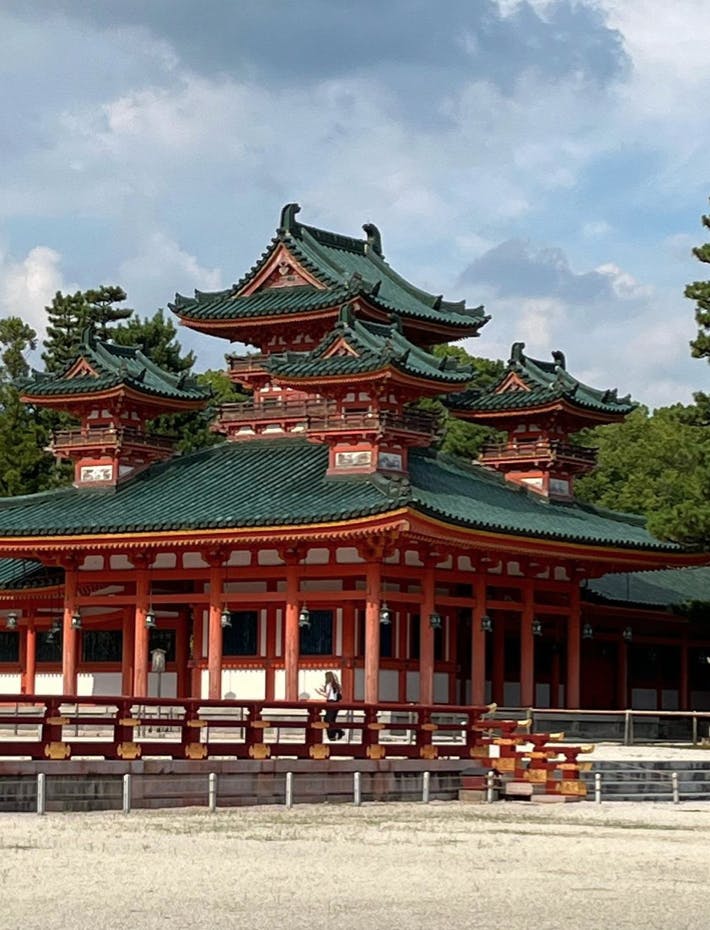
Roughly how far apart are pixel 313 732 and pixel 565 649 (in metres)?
19.8

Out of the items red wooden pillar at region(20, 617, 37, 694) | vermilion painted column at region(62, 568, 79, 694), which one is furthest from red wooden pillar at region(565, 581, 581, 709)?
red wooden pillar at region(20, 617, 37, 694)

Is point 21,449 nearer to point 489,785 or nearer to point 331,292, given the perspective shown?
point 331,292

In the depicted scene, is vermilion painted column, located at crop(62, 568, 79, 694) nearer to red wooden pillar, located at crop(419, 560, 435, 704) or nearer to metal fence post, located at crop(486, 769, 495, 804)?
red wooden pillar, located at crop(419, 560, 435, 704)

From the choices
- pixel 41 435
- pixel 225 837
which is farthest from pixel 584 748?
pixel 41 435

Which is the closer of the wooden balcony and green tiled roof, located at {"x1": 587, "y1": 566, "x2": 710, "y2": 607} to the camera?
the wooden balcony

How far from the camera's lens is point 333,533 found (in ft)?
146

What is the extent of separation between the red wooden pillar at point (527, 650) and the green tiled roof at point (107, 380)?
36.0 feet

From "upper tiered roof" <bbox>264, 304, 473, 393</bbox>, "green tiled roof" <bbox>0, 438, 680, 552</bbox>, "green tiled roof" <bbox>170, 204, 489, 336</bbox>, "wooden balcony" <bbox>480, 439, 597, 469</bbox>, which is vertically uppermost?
"green tiled roof" <bbox>170, 204, 489, 336</bbox>

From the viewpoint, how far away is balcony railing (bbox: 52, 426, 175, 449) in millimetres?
53625

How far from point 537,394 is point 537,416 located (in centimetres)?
73

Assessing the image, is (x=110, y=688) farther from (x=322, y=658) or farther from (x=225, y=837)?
(x=225, y=837)

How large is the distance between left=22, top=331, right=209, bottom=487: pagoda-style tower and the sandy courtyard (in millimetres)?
22332

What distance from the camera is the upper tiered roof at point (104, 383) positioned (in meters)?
53.1

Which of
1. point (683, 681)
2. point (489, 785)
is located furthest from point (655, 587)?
point (489, 785)
